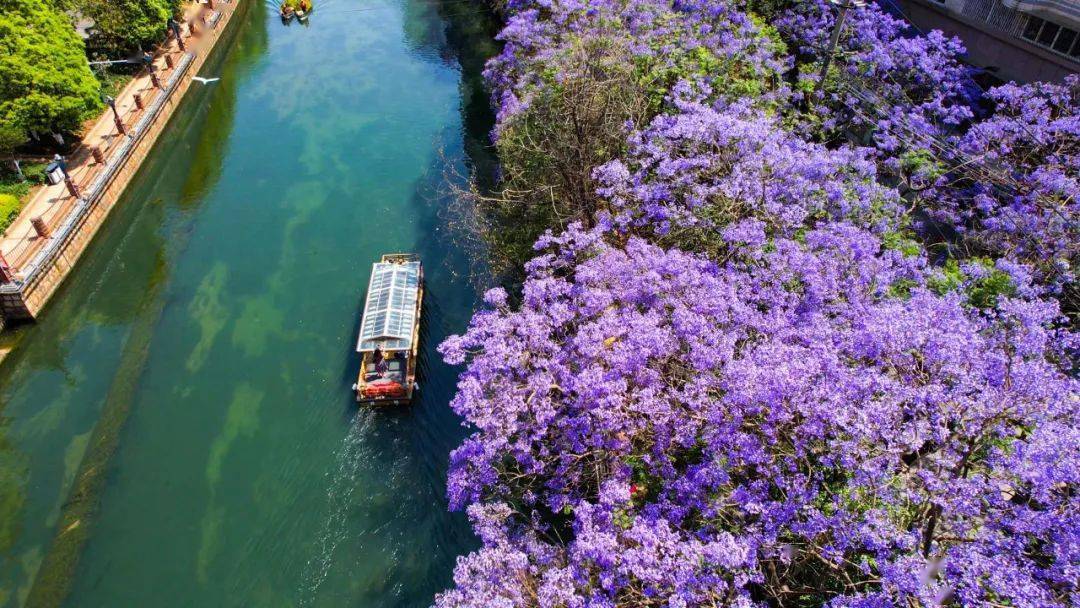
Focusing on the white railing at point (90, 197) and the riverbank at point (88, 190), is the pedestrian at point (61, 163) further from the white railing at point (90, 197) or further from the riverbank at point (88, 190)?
the white railing at point (90, 197)

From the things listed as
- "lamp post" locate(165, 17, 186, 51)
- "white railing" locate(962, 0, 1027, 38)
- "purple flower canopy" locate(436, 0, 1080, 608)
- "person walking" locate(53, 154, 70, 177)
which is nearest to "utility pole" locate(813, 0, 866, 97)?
"purple flower canopy" locate(436, 0, 1080, 608)

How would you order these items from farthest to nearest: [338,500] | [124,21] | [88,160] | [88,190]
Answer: [124,21] < [88,160] < [88,190] < [338,500]

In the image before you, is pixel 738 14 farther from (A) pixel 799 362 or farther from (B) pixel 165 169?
(B) pixel 165 169

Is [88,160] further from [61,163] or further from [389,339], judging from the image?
[389,339]

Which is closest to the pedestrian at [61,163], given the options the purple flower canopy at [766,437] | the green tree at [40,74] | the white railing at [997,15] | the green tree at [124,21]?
the green tree at [40,74]

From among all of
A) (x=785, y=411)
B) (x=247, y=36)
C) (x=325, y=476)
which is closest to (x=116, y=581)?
(x=325, y=476)

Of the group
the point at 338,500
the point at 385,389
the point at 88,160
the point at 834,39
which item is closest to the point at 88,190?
the point at 88,160

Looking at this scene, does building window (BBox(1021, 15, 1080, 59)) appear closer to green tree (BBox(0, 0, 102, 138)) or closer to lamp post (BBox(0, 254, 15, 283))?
lamp post (BBox(0, 254, 15, 283))
